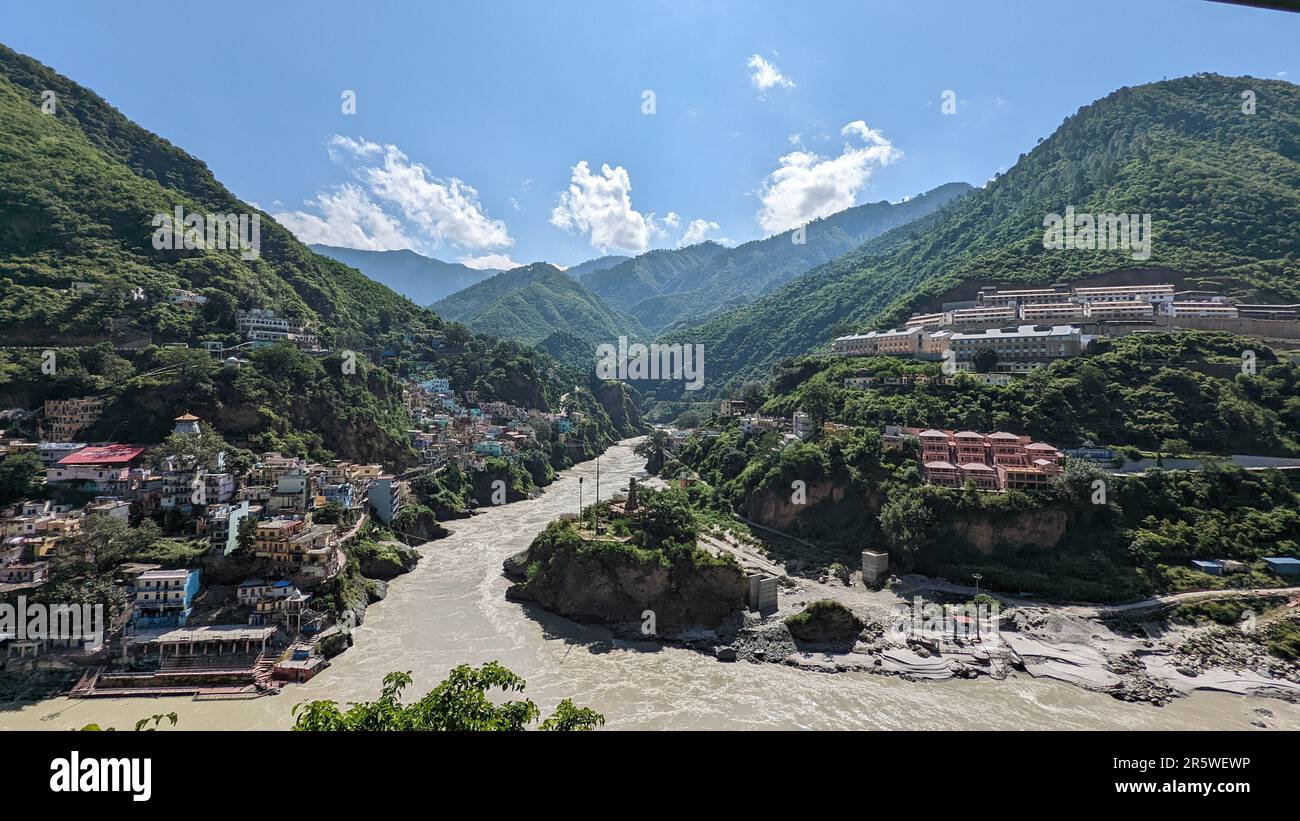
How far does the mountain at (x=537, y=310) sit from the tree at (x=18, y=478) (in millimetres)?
84817

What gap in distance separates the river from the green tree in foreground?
395 inches

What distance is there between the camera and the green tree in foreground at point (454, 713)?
18.8 ft

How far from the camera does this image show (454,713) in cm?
595

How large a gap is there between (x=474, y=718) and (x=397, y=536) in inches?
1007

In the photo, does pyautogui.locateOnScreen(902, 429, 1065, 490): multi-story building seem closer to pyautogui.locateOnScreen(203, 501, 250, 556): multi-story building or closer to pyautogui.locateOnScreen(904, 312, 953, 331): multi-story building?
pyautogui.locateOnScreen(904, 312, 953, 331): multi-story building

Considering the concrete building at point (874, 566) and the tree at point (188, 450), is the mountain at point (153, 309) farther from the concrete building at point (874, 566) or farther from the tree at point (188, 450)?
the concrete building at point (874, 566)

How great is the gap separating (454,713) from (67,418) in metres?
29.9

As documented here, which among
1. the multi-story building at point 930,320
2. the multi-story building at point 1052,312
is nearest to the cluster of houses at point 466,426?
the multi-story building at point 930,320

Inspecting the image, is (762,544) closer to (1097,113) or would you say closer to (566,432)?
(566,432)

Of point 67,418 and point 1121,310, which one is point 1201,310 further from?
point 67,418

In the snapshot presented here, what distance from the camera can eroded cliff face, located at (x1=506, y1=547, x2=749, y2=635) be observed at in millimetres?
20438

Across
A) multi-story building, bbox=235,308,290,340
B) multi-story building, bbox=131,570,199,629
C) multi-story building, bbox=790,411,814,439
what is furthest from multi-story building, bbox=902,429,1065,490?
multi-story building, bbox=235,308,290,340

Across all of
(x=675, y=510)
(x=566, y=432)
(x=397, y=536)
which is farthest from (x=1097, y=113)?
(x=397, y=536)
